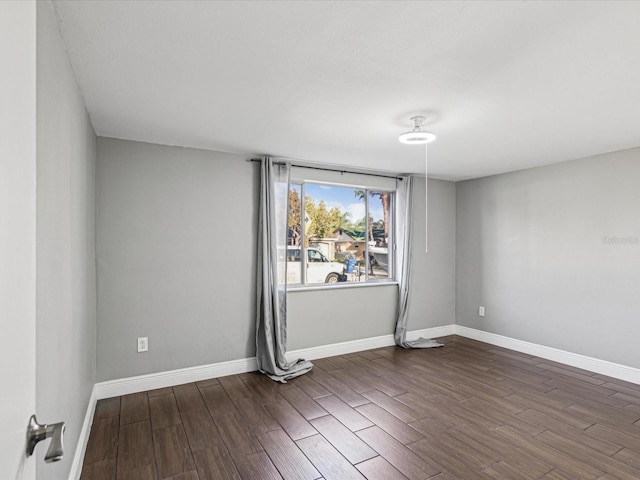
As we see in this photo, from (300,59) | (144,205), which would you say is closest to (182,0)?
(300,59)

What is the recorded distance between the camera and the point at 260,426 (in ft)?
8.84

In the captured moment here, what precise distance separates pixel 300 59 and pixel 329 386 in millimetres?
2841

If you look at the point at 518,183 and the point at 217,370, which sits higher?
the point at 518,183

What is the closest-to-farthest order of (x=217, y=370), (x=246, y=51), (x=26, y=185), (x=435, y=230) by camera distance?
1. (x=26, y=185)
2. (x=246, y=51)
3. (x=217, y=370)
4. (x=435, y=230)

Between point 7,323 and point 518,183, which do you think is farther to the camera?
point 518,183

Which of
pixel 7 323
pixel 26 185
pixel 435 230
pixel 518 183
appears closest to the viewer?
pixel 7 323

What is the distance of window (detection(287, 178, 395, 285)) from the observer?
4289mm

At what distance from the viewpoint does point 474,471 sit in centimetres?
217

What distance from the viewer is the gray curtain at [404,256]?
4746 millimetres

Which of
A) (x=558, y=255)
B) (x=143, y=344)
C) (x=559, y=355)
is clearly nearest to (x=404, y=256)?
(x=558, y=255)

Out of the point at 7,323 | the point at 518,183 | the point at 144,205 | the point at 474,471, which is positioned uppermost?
the point at 518,183

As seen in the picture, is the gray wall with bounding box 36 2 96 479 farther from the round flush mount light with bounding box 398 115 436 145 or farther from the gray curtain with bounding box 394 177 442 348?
the gray curtain with bounding box 394 177 442 348

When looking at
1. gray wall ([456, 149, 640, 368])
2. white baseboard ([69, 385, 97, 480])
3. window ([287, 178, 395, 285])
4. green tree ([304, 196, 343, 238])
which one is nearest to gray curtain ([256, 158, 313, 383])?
window ([287, 178, 395, 285])

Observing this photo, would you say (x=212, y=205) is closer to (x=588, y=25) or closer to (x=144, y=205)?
(x=144, y=205)
